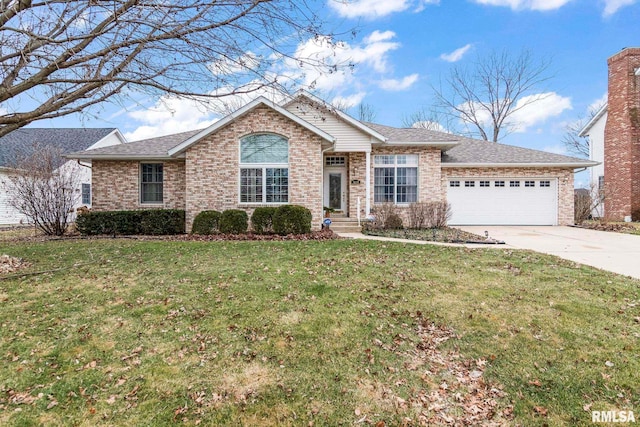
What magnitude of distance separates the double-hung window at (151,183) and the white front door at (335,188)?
734 centimetres

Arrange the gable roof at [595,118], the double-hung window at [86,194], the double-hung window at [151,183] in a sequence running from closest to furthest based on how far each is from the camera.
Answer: the double-hung window at [151,183], the gable roof at [595,118], the double-hung window at [86,194]

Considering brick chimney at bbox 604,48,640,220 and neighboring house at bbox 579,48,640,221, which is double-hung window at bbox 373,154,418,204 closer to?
neighboring house at bbox 579,48,640,221

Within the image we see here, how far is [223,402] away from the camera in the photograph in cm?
301

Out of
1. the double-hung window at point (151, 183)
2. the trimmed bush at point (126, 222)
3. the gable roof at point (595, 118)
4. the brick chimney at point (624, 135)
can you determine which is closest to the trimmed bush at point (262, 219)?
the trimmed bush at point (126, 222)

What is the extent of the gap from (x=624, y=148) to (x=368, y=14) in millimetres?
21181

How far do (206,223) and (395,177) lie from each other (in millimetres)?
8543

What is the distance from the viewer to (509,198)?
1609cm

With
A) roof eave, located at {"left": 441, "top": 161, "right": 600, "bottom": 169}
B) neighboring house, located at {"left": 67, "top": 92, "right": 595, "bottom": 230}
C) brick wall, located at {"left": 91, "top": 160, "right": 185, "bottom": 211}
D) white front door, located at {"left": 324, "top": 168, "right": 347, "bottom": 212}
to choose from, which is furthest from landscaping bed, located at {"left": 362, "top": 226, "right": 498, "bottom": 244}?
brick wall, located at {"left": 91, "top": 160, "right": 185, "bottom": 211}

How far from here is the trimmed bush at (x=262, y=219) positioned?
1175cm

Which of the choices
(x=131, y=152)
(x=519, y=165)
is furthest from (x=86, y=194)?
(x=519, y=165)

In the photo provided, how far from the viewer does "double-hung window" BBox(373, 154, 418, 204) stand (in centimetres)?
1544

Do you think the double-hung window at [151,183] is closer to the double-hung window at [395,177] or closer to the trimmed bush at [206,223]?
the trimmed bush at [206,223]

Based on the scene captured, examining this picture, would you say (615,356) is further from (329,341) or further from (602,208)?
(602,208)

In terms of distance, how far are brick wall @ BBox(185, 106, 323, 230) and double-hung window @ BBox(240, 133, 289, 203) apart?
20 cm
